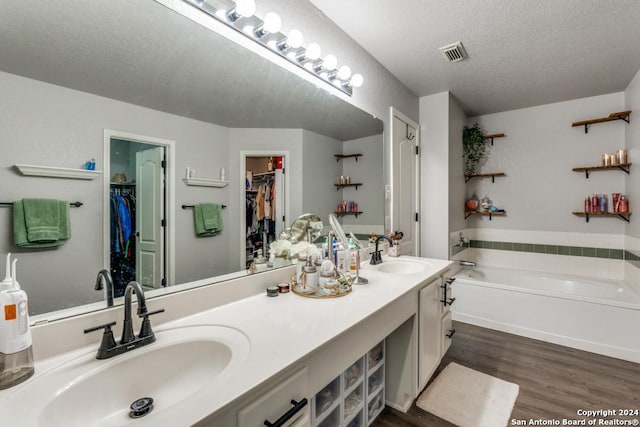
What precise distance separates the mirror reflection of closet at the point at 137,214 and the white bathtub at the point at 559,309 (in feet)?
9.49

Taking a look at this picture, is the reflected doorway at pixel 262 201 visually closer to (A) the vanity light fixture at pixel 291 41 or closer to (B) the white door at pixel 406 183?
(A) the vanity light fixture at pixel 291 41

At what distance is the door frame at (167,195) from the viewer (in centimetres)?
92

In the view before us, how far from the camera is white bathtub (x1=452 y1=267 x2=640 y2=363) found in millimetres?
2311

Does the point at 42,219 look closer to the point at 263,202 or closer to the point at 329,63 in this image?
the point at 263,202

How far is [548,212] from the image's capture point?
3.37m

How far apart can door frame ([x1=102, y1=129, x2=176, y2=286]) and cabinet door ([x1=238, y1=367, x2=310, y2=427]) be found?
Result: 0.61 metres

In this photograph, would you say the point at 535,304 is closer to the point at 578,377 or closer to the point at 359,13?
the point at 578,377

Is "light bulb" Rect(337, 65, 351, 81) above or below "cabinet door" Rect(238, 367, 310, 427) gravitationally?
above

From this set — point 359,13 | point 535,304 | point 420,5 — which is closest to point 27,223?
point 359,13

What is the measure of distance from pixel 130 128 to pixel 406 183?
2.38 metres

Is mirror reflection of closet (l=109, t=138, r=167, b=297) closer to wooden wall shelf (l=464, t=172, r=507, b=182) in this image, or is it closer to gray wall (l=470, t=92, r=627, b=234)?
wooden wall shelf (l=464, t=172, r=507, b=182)

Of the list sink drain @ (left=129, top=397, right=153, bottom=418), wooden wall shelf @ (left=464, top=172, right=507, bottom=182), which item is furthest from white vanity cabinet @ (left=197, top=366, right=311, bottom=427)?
wooden wall shelf @ (left=464, top=172, right=507, bottom=182)

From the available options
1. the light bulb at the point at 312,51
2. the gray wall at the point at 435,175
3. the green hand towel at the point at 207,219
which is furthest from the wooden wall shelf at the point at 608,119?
the green hand towel at the point at 207,219

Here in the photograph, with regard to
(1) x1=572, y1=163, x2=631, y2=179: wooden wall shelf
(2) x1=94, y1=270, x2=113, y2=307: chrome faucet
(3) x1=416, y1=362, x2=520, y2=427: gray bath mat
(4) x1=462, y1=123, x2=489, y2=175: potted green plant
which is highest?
(4) x1=462, y1=123, x2=489, y2=175: potted green plant
